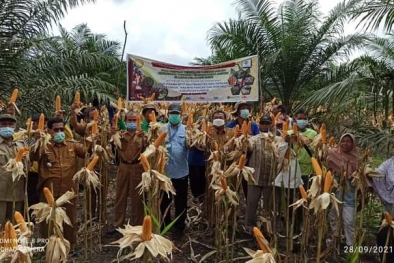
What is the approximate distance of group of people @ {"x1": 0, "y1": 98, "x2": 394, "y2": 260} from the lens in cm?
414

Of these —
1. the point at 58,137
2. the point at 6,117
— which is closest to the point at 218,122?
the point at 58,137

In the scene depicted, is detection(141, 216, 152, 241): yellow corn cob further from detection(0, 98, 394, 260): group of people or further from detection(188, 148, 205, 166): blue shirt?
detection(188, 148, 205, 166): blue shirt

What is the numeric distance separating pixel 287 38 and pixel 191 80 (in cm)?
397

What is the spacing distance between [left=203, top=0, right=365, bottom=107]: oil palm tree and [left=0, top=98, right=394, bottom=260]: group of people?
4550 mm

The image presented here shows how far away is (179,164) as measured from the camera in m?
5.07

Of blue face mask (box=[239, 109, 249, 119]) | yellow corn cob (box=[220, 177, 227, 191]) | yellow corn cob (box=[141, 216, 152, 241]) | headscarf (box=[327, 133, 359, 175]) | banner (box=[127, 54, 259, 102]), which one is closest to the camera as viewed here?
yellow corn cob (box=[141, 216, 152, 241])

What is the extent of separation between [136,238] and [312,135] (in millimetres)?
3801

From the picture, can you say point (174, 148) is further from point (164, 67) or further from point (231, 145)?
point (164, 67)

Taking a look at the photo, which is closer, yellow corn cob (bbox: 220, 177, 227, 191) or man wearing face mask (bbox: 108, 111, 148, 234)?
yellow corn cob (bbox: 220, 177, 227, 191)

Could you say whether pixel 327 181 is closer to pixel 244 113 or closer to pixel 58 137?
pixel 58 137

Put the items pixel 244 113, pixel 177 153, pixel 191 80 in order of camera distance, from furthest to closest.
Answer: pixel 191 80, pixel 244 113, pixel 177 153

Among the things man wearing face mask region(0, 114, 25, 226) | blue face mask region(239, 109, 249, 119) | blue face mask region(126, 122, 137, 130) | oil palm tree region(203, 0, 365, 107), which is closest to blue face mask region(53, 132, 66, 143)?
man wearing face mask region(0, 114, 25, 226)

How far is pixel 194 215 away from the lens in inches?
237

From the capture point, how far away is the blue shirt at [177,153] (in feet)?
16.6
